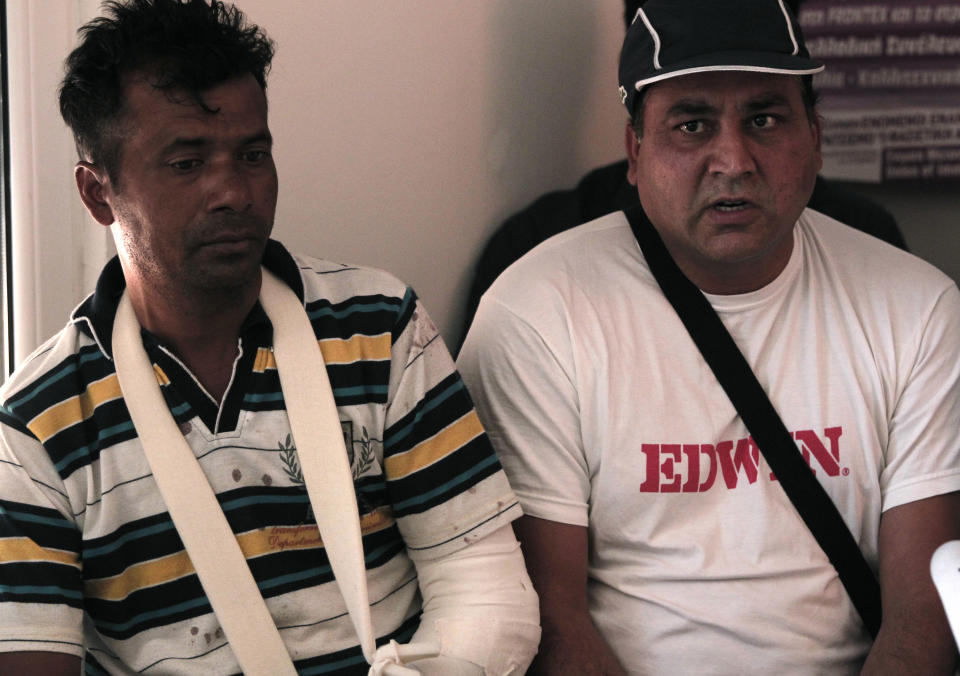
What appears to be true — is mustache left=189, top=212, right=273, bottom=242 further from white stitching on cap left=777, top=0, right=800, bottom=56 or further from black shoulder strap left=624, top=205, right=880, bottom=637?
white stitching on cap left=777, top=0, right=800, bottom=56

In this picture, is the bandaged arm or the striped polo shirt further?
the bandaged arm

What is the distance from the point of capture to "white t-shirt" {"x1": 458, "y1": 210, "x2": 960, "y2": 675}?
1710 millimetres

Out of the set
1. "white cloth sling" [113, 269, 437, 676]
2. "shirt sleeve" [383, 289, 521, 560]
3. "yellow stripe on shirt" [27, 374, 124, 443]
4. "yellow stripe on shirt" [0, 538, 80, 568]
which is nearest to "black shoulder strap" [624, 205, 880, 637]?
"shirt sleeve" [383, 289, 521, 560]

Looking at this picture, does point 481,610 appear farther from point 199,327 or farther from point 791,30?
point 791,30

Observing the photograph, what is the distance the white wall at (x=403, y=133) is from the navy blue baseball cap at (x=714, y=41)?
572 mm

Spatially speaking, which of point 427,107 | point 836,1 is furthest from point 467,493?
point 836,1

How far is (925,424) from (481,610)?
0.74 m

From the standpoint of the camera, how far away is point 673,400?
175 centimetres

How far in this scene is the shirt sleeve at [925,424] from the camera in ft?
5.75

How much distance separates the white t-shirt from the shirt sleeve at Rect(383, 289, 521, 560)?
0.48ft

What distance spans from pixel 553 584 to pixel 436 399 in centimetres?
33

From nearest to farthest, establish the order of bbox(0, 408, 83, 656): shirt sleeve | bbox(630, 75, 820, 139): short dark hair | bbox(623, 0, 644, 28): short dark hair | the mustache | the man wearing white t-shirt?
bbox(0, 408, 83, 656): shirt sleeve
the mustache
the man wearing white t-shirt
bbox(630, 75, 820, 139): short dark hair
bbox(623, 0, 644, 28): short dark hair

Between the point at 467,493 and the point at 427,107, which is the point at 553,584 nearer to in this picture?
the point at 467,493

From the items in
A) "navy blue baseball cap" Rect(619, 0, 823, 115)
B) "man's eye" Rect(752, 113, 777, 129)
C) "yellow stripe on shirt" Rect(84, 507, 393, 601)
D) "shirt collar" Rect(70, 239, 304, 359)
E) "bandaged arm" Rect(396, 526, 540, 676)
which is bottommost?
"bandaged arm" Rect(396, 526, 540, 676)
